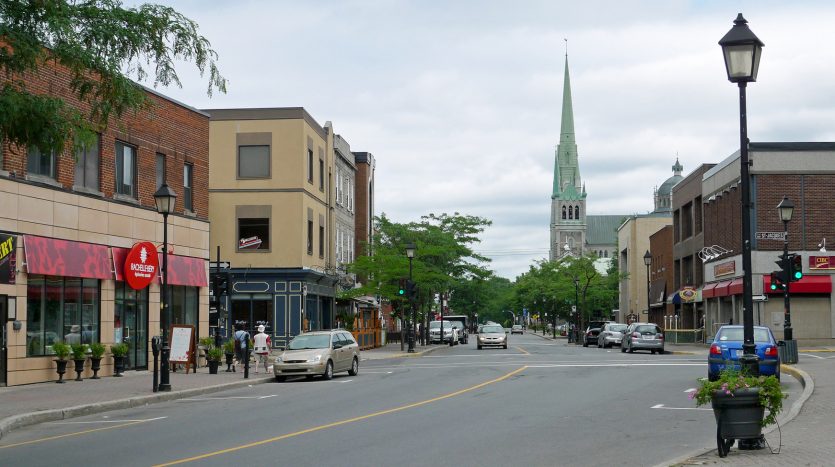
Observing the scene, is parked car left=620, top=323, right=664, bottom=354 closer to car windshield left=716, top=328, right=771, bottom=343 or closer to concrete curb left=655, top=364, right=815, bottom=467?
concrete curb left=655, top=364, right=815, bottom=467

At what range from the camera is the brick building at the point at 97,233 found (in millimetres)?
27016

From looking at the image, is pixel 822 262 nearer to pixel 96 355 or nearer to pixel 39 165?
pixel 96 355

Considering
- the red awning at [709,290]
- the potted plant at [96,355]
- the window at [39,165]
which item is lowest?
the potted plant at [96,355]

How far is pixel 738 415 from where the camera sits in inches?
486

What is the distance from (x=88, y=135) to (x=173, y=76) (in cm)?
175

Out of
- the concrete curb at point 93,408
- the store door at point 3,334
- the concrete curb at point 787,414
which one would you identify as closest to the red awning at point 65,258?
the store door at point 3,334

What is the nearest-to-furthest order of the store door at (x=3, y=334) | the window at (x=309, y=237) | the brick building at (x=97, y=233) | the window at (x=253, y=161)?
the store door at (x=3, y=334), the brick building at (x=97, y=233), the window at (x=253, y=161), the window at (x=309, y=237)

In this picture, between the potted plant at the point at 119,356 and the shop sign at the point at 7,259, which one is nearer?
the shop sign at the point at 7,259

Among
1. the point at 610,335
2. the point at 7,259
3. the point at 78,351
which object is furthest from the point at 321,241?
the point at 7,259

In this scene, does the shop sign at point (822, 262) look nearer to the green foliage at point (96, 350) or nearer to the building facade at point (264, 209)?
the building facade at point (264, 209)

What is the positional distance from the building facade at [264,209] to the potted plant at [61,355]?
2328 centimetres

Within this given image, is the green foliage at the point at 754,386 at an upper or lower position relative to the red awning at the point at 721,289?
lower

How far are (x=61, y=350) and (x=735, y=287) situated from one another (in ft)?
129

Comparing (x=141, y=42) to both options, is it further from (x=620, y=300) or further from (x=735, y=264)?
(x=620, y=300)
